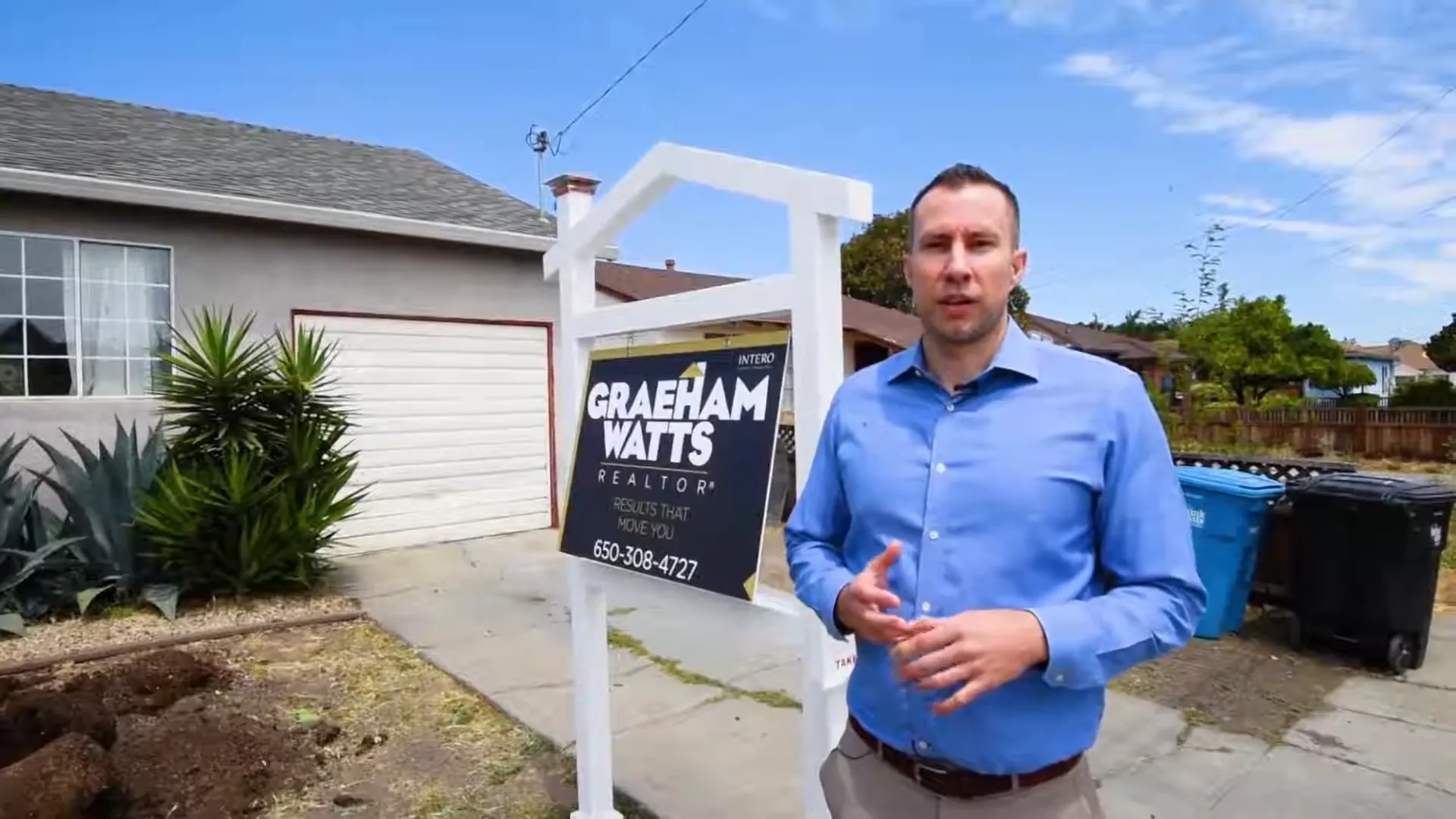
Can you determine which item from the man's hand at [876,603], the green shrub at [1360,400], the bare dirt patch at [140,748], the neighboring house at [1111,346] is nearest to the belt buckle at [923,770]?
the man's hand at [876,603]

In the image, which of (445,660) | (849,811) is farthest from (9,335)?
(849,811)

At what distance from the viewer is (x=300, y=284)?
8.05 m

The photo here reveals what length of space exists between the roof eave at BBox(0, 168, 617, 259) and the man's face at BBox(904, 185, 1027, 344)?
6.36 m

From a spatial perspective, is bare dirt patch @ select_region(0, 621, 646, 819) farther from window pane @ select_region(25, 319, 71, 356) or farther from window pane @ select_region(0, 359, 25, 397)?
window pane @ select_region(25, 319, 71, 356)

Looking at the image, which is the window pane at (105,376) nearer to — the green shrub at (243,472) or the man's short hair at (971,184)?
the green shrub at (243,472)

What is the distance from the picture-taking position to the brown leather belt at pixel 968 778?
1.50m

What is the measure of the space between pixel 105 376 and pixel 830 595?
7.73 meters

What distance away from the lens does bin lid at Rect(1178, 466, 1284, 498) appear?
521cm

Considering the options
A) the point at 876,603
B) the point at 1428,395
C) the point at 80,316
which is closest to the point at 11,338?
the point at 80,316

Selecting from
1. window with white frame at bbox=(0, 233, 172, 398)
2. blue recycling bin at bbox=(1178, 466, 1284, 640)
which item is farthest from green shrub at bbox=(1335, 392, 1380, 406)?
window with white frame at bbox=(0, 233, 172, 398)

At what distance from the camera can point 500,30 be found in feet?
35.7

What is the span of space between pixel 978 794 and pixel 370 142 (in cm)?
1181

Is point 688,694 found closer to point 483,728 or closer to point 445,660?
point 483,728

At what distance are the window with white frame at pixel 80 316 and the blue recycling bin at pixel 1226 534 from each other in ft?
26.0
